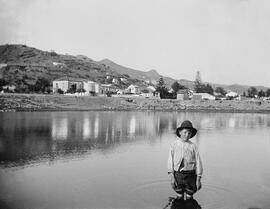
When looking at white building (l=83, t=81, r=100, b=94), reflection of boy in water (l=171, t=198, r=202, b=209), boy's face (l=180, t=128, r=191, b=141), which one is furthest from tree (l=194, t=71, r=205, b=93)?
boy's face (l=180, t=128, r=191, b=141)

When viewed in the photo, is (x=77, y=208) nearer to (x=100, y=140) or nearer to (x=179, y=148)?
(x=179, y=148)

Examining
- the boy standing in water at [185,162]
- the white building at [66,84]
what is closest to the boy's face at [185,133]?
the boy standing in water at [185,162]

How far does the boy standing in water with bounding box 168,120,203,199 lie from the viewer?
8.43 metres

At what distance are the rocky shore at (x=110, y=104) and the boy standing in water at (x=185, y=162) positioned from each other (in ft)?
217

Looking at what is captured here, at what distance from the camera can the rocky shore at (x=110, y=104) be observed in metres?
81.9

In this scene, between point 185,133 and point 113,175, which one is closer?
point 185,133

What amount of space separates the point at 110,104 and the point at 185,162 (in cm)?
9190

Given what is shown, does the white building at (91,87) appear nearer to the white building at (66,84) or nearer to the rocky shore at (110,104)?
the white building at (66,84)

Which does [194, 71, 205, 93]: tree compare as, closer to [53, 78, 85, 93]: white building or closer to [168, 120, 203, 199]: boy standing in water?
[53, 78, 85, 93]: white building

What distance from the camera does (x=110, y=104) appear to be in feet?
328

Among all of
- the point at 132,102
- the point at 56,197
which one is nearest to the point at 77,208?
the point at 56,197

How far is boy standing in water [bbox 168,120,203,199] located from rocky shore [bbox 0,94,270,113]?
66.2 metres

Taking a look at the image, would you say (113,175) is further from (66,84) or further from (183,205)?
(66,84)

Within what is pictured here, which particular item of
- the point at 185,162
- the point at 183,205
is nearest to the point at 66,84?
the point at 183,205
